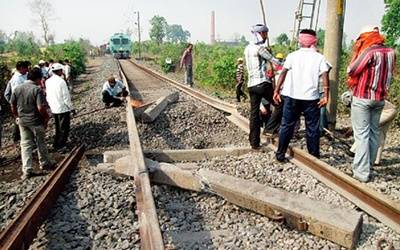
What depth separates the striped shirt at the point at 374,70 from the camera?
4.57 meters

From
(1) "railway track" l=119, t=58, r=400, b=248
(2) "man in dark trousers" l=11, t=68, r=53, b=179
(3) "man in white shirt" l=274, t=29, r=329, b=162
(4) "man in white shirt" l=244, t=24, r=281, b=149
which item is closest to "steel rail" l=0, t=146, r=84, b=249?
(2) "man in dark trousers" l=11, t=68, r=53, b=179

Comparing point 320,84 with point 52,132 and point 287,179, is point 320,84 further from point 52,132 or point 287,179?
point 52,132

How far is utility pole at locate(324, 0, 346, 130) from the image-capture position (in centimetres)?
629

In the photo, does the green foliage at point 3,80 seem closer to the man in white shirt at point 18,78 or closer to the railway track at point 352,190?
the man in white shirt at point 18,78

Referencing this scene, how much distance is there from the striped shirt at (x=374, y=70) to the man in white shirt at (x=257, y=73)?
1264mm

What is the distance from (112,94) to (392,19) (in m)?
46.1

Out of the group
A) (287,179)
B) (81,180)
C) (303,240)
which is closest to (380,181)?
(287,179)

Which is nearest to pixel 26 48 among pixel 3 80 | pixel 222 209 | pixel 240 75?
pixel 3 80

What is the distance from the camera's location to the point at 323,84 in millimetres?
4992

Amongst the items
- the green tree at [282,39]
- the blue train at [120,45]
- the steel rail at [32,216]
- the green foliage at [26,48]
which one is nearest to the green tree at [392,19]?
the green tree at [282,39]

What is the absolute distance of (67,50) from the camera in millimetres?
29859

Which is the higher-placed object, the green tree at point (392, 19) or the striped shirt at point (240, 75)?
the green tree at point (392, 19)

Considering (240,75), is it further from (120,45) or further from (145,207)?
(120,45)

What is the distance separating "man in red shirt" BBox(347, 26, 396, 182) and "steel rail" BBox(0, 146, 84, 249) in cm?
366
